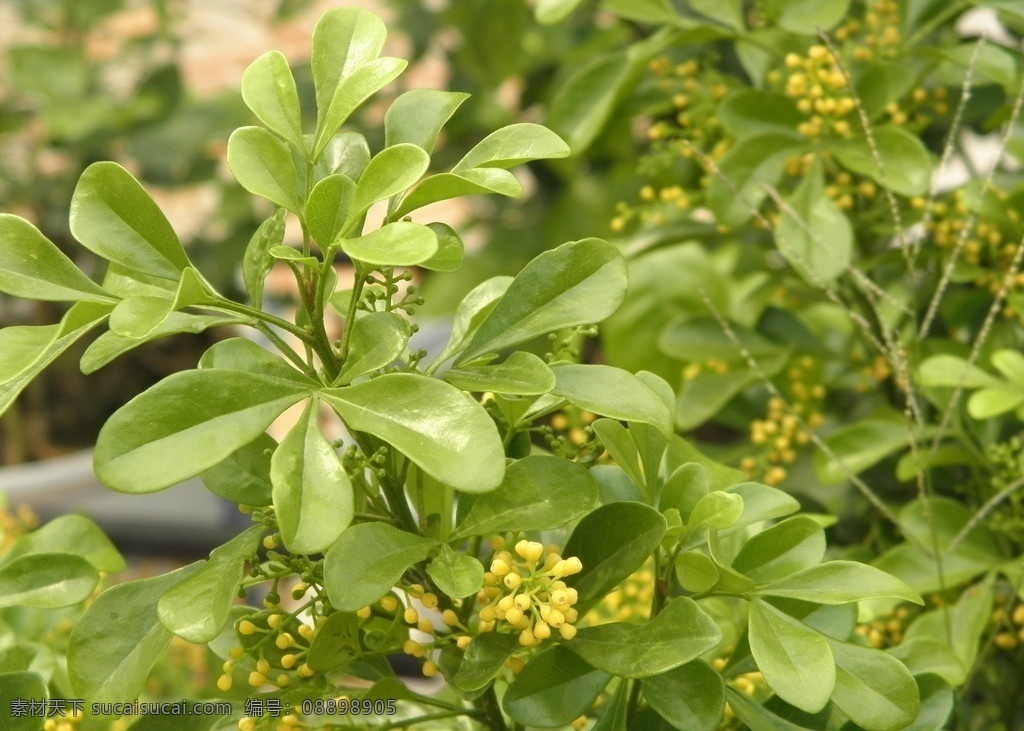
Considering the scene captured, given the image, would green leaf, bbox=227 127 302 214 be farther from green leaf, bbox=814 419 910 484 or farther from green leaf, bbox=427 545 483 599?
green leaf, bbox=814 419 910 484

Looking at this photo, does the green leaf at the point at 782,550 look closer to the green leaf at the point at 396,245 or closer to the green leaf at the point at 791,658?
the green leaf at the point at 791,658

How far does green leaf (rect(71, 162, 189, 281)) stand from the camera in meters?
0.34

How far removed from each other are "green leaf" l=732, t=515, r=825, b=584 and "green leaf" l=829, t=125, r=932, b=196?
9.1 inches

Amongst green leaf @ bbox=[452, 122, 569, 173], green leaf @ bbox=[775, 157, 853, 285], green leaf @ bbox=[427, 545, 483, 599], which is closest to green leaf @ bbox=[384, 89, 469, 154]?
green leaf @ bbox=[452, 122, 569, 173]

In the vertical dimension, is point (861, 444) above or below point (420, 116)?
below

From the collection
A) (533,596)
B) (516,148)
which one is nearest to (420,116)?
(516,148)

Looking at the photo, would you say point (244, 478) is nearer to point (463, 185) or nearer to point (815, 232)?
point (463, 185)

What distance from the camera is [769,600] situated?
1.27 ft

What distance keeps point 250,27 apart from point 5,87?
1.95ft

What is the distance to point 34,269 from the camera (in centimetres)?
34

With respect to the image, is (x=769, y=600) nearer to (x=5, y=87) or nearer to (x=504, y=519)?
(x=504, y=519)

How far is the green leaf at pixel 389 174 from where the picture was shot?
32cm

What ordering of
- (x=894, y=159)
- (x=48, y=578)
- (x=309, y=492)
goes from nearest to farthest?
(x=309, y=492) < (x=48, y=578) < (x=894, y=159)

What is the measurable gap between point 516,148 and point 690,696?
17 cm
